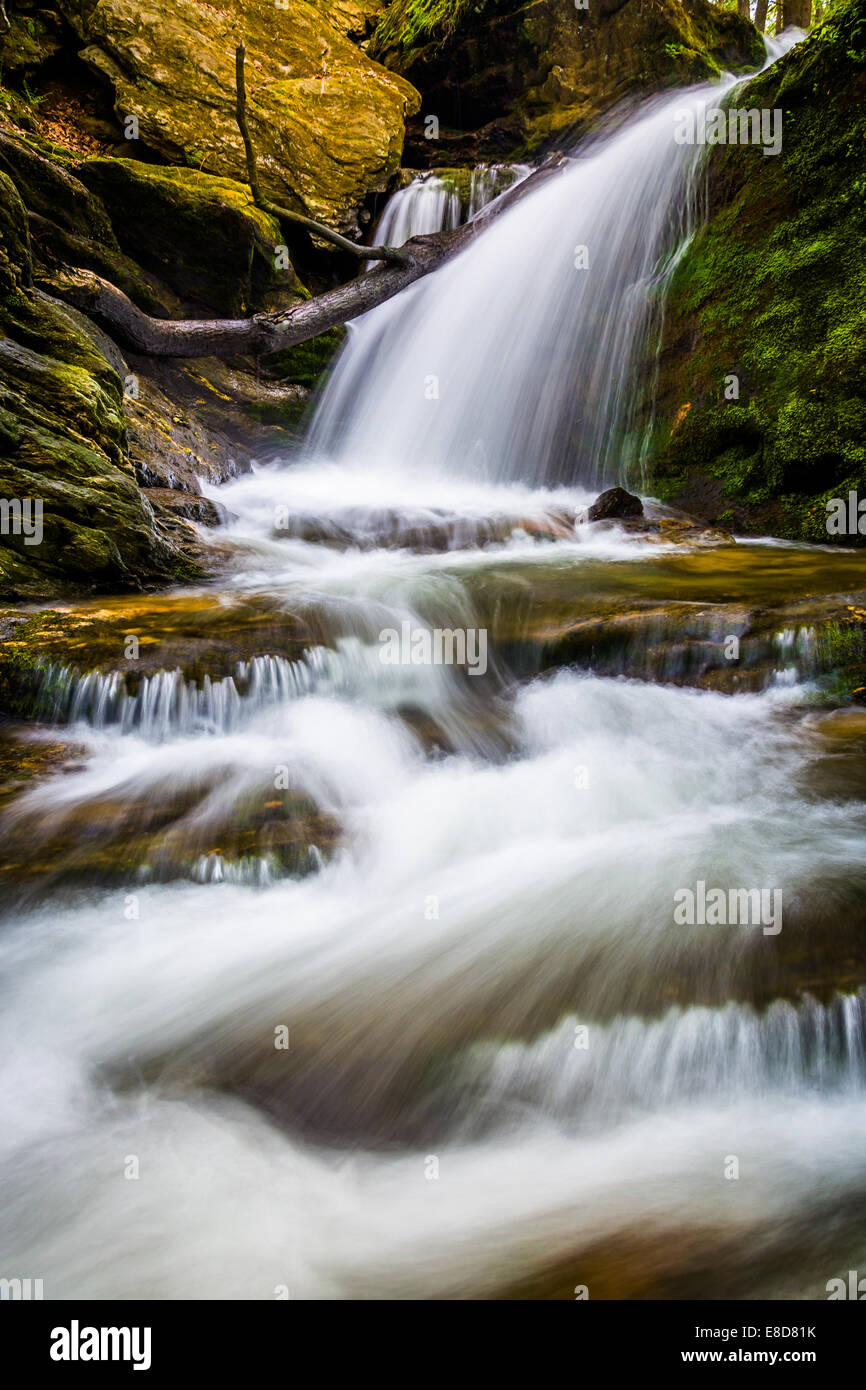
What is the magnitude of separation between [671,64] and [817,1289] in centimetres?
1807

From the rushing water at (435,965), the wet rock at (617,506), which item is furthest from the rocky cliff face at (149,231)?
the wet rock at (617,506)

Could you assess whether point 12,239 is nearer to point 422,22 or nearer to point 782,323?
point 782,323

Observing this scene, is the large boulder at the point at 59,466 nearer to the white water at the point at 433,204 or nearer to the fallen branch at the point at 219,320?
the fallen branch at the point at 219,320

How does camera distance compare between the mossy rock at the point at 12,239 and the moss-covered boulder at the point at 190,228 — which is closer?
the mossy rock at the point at 12,239

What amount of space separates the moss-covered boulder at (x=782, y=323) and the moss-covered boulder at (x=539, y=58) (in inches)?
262

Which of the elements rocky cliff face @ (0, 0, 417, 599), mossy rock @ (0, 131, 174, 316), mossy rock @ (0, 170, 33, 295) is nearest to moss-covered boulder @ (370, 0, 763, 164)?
rocky cliff face @ (0, 0, 417, 599)

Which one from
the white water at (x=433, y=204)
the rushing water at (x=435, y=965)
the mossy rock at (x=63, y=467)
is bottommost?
the rushing water at (x=435, y=965)

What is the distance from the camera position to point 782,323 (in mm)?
7965

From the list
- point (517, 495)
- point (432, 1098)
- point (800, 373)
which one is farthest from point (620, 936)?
point (517, 495)

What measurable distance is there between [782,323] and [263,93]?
978cm

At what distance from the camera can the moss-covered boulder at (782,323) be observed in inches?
292

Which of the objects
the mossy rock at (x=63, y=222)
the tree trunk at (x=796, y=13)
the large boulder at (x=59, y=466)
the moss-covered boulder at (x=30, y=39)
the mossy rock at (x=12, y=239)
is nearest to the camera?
the large boulder at (x=59, y=466)

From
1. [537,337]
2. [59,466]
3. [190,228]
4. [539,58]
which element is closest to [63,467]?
[59,466]

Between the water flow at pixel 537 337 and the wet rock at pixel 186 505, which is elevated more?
the water flow at pixel 537 337
